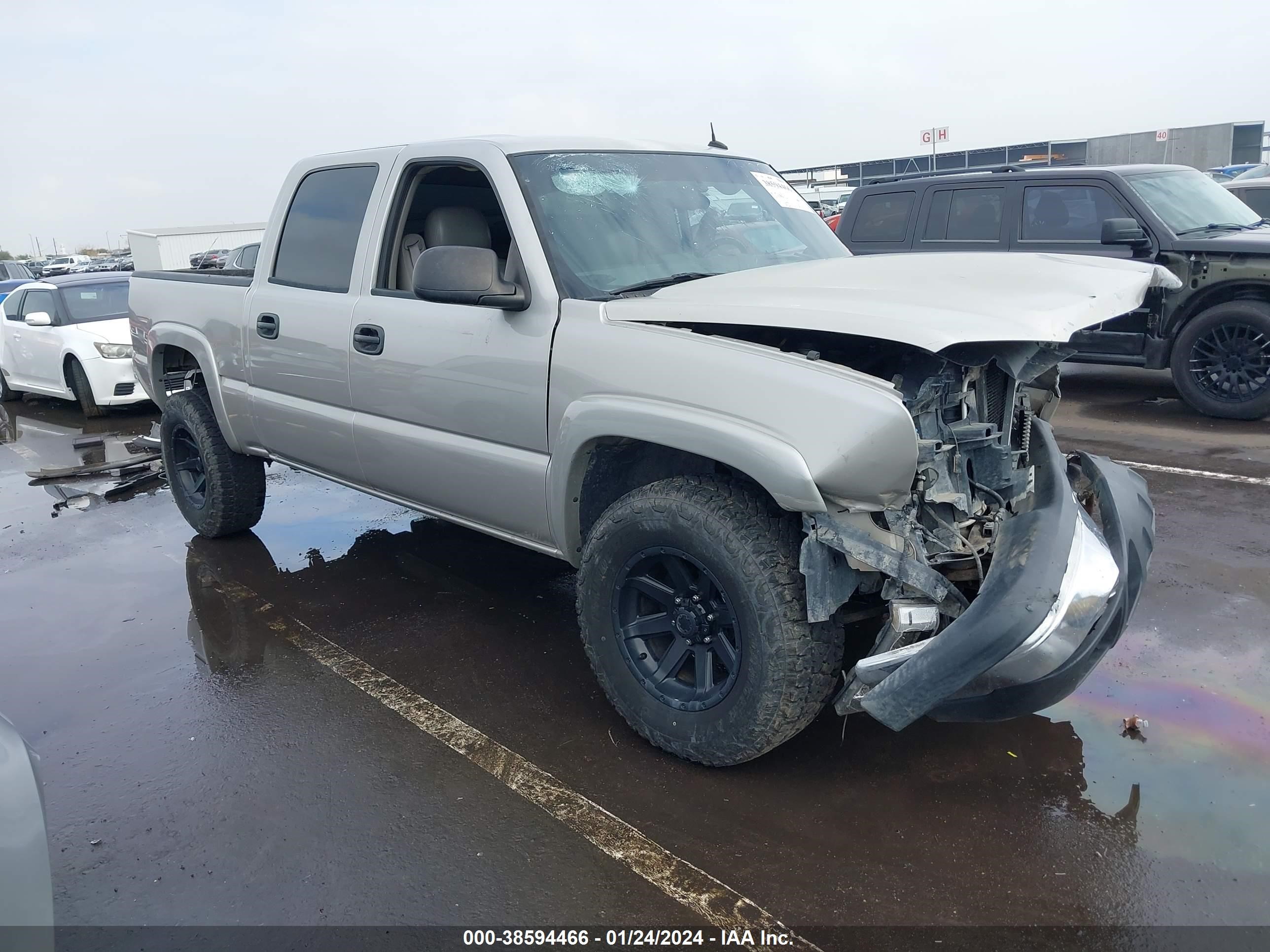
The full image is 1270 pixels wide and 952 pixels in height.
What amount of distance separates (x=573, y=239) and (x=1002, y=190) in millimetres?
5959

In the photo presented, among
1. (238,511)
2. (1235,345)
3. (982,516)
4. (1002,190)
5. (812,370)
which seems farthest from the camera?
(1002,190)

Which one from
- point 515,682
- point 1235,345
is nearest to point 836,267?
point 515,682

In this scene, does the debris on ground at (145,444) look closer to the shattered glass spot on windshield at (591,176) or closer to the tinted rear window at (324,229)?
the tinted rear window at (324,229)

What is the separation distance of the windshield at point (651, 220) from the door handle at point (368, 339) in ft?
2.99

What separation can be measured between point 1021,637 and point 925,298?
1.00 metres

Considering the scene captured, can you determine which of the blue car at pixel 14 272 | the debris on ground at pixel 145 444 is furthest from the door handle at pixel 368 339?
the blue car at pixel 14 272

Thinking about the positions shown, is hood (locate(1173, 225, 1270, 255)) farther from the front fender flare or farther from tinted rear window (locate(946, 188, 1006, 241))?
the front fender flare

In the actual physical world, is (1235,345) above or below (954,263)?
below

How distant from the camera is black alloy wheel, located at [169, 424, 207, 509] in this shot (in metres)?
5.66

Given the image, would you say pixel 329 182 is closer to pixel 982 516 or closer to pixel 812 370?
pixel 812 370

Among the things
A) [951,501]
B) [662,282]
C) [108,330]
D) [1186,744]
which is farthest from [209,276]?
[108,330]

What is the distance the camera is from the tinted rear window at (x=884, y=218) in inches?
344

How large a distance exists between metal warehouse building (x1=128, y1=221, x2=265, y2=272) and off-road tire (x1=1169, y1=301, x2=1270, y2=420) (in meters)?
23.2

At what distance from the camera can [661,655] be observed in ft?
10.6
